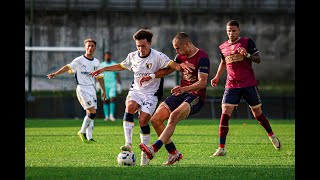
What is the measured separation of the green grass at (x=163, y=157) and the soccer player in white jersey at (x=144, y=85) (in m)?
0.57

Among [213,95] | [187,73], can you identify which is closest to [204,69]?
[187,73]

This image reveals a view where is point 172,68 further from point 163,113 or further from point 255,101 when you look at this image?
point 255,101

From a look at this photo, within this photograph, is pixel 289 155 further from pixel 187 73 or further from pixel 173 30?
pixel 173 30

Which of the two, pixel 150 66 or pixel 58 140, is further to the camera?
pixel 58 140

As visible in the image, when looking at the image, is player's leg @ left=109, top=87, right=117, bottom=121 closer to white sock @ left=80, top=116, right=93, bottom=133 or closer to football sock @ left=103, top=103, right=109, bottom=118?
football sock @ left=103, top=103, right=109, bottom=118

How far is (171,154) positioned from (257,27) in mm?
26483

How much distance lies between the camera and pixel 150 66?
12.2 m

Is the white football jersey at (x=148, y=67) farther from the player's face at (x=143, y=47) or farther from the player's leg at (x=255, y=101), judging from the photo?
the player's leg at (x=255, y=101)

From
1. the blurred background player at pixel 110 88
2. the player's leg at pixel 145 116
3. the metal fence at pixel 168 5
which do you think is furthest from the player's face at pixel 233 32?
the metal fence at pixel 168 5

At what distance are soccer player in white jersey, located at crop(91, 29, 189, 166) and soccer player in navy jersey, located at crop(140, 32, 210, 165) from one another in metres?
0.17

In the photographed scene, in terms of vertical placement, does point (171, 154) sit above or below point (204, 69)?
below

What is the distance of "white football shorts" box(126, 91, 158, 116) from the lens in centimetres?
1208

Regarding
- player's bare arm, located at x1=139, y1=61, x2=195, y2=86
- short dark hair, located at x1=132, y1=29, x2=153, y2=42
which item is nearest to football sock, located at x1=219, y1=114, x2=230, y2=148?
player's bare arm, located at x1=139, y1=61, x2=195, y2=86
